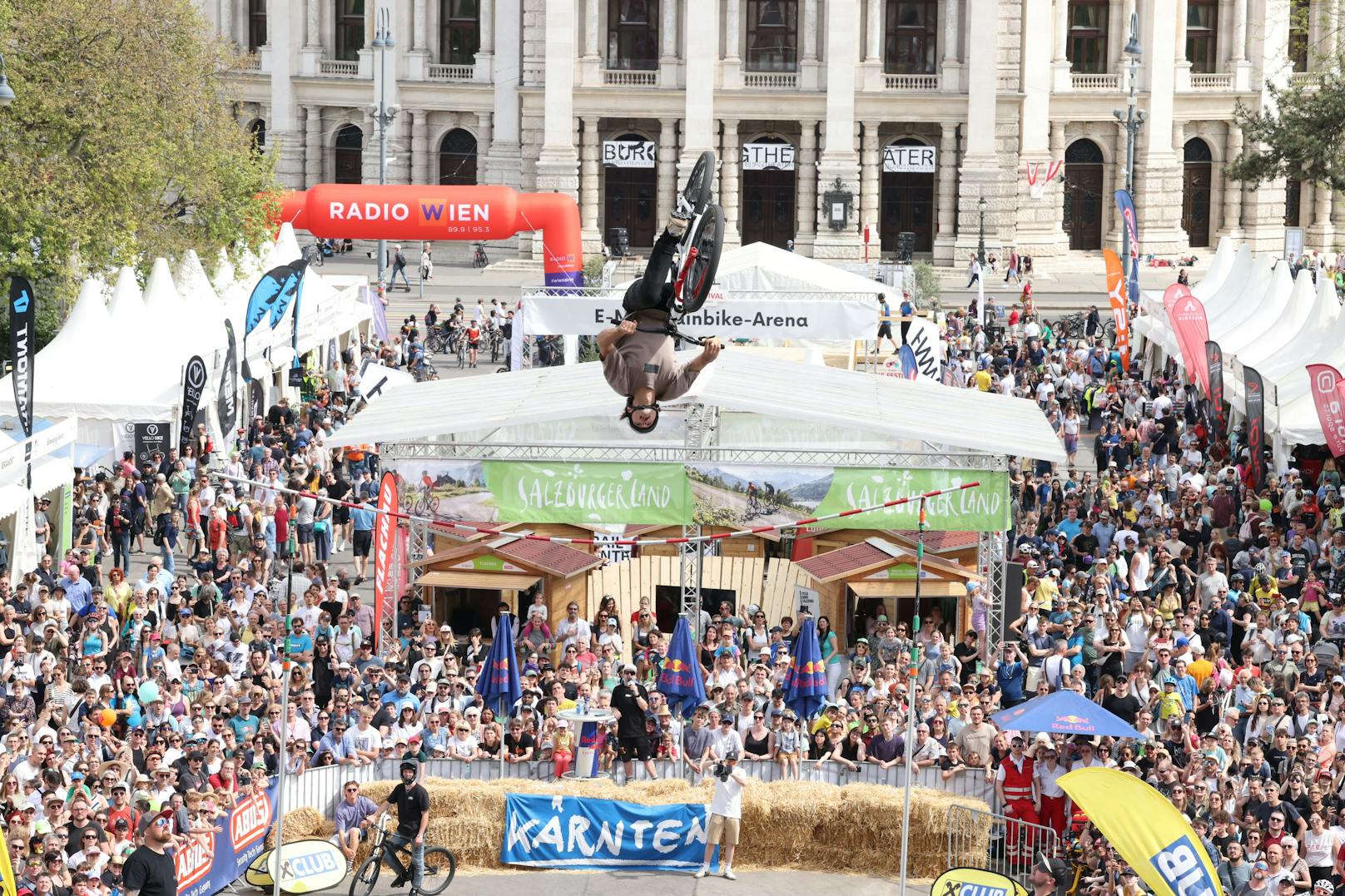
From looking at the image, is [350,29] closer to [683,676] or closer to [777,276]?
[777,276]

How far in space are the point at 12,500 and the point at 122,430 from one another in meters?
5.90

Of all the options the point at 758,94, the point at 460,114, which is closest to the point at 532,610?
the point at 758,94

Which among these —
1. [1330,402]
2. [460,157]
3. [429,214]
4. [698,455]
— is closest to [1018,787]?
[698,455]

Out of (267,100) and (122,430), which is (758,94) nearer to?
(267,100)

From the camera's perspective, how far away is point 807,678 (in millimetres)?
20938

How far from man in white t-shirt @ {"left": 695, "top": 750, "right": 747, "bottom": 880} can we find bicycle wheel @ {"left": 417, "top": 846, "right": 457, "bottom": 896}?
6.84 feet

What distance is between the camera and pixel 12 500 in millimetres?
26125

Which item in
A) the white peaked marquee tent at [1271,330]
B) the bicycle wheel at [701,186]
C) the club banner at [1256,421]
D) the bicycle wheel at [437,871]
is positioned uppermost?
the bicycle wheel at [701,186]

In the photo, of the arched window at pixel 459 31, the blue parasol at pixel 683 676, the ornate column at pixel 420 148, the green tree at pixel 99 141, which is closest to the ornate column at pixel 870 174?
the ornate column at pixel 420 148

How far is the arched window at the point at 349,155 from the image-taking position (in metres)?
77.2

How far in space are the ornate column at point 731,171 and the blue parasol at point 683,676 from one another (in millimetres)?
50757

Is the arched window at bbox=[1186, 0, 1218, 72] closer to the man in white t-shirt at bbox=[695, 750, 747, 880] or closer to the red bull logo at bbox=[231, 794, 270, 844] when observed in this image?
the man in white t-shirt at bbox=[695, 750, 747, 880]

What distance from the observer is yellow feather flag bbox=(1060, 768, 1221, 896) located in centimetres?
1438

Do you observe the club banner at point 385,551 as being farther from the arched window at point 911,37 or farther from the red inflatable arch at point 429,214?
the arched window at point 911,37
